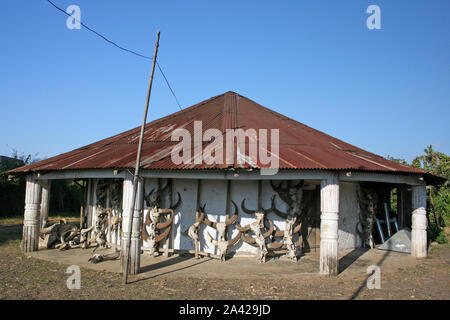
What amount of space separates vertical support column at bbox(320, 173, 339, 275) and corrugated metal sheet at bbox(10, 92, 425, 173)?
0.48 m

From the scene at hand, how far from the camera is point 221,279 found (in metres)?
7.82

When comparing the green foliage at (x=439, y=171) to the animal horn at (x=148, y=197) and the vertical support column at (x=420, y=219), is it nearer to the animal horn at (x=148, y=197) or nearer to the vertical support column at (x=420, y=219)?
the vertical support column at (x=420, y=219)

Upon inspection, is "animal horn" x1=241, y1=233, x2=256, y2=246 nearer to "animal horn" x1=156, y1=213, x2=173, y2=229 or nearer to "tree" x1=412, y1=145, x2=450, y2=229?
"animal horn" x1=156, y1=213, x2=173, y2=229

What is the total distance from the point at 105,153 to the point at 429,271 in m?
9.64

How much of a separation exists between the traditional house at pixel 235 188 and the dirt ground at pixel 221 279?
0.56 metres

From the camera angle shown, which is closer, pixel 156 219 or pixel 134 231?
pixel 134 231

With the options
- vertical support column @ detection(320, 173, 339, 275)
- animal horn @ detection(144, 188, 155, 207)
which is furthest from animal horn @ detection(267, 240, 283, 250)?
animal horn @ detection(144, 188, 155, 207)

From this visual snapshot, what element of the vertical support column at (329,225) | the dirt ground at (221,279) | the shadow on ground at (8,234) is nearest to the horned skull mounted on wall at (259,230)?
the dirt ground at (221,279)

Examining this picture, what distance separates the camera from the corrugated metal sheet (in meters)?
8.46

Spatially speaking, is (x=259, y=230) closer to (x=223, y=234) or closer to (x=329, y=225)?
(x=223, y=234)

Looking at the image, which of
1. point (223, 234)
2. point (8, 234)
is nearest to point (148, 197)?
point (223, 234)

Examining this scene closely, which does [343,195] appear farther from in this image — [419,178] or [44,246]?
[44,246]

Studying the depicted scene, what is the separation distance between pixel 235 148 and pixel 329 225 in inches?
120
